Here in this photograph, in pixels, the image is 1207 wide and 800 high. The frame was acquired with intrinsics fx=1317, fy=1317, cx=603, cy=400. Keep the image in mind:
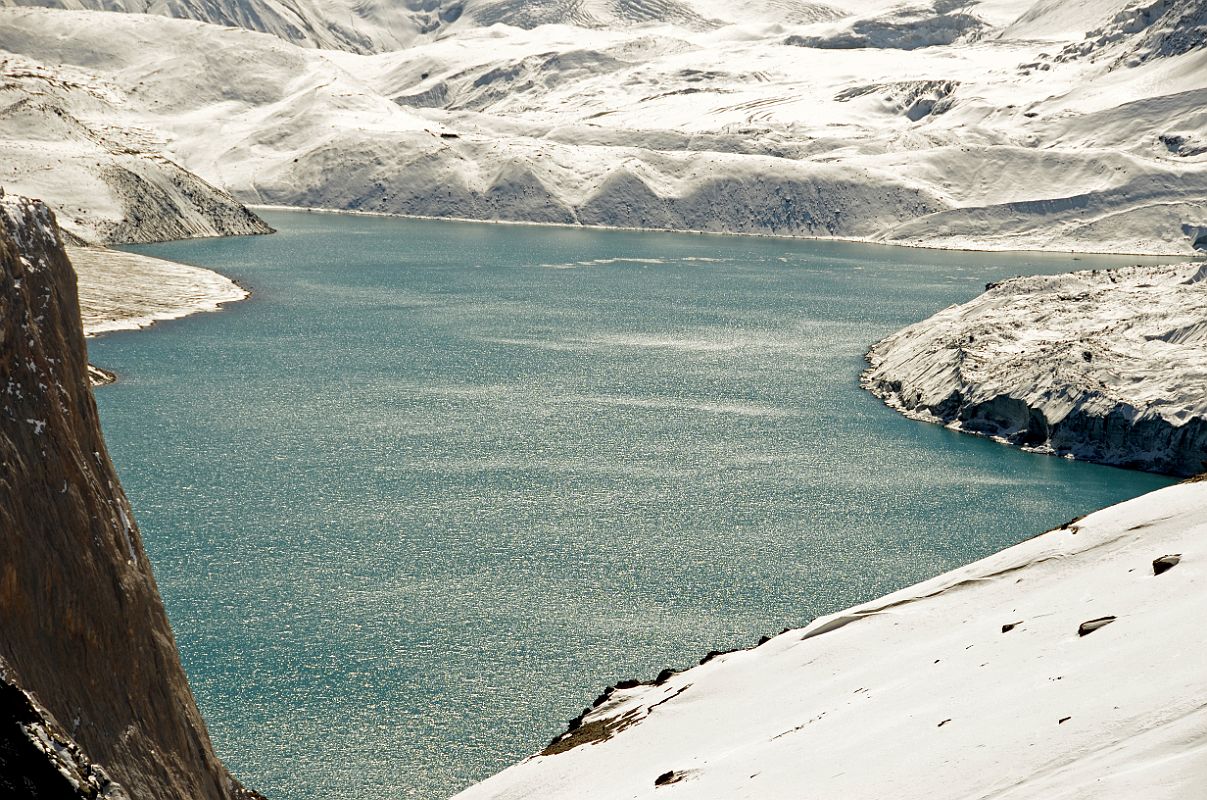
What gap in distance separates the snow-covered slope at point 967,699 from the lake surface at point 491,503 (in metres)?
5.04

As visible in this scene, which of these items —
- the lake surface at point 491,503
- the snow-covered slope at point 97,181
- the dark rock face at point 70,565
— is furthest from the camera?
the snow-covered slope at point 97,181

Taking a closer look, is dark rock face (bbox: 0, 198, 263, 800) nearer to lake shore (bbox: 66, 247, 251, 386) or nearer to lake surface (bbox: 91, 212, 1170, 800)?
lake surface (bbox: 91, 212, 1170, 800)

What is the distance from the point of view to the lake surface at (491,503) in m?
27.2

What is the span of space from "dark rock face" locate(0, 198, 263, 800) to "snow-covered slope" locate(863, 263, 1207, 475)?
41.6 metres

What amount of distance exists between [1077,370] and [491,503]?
1111 inches

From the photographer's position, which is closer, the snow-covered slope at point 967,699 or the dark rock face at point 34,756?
the dark rock face at point 34,756

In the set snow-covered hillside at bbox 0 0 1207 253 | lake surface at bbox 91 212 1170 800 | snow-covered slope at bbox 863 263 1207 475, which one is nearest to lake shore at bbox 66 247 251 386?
lake surface at bbox 91 212 1170 800

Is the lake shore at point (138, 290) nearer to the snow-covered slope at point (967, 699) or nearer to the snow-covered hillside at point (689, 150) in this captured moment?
the snow-covered hillside at point (689, 150)

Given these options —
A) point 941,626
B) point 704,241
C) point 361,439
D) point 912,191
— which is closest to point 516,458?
point 361,439

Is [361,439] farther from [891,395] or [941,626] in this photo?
[941,626]

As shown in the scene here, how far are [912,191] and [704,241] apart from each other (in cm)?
2917

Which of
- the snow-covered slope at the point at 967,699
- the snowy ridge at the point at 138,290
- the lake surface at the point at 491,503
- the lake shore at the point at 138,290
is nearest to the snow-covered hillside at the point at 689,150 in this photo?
the lake shore at the point at 138,290

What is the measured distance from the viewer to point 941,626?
21.0 metres

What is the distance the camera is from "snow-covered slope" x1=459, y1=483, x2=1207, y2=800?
42.0 feet
